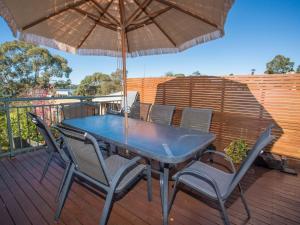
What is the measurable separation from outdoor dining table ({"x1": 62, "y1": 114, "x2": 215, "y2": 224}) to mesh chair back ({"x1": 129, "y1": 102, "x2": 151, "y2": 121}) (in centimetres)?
95

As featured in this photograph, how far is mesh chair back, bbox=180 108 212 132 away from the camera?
2.72 m

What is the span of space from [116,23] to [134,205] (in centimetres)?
237

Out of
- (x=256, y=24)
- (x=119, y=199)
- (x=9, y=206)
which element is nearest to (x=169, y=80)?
(x=119, y=199)

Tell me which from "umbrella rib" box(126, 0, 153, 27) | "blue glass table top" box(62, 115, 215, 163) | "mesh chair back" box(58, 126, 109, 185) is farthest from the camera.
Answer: "umbrella rib" box(126, 0, 153, 27)

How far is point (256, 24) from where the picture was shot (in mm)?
10453

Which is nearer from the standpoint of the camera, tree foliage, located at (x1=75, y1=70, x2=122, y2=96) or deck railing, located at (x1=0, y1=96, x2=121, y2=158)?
deck railing, located at (x1=0, y1=96, x2=121, y2=158)

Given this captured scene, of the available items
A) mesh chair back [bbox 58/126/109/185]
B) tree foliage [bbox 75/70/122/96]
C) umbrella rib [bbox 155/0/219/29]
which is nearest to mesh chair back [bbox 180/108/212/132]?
umbrella rib [bbox 155/0/219/29]

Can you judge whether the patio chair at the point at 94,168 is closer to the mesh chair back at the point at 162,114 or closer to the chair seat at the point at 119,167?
the chair seat at the point at 119,167

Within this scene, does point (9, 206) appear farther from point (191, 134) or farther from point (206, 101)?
point (206, 101)

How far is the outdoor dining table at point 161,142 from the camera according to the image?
159cm

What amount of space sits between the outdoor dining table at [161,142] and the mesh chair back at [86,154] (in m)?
0.35

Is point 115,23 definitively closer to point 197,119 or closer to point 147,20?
point 147,20

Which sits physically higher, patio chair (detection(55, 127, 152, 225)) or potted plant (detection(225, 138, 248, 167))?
patio chair (detection(55, 127, 152, 225))

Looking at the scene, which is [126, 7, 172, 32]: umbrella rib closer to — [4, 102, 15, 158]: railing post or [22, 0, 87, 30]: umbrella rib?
[22, 0, 87, 30]: umbrella rib
